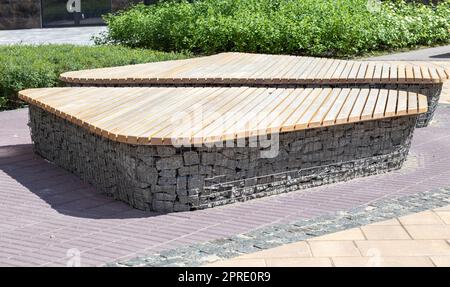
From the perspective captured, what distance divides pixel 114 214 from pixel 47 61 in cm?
595

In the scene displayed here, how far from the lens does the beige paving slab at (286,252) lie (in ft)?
15.6

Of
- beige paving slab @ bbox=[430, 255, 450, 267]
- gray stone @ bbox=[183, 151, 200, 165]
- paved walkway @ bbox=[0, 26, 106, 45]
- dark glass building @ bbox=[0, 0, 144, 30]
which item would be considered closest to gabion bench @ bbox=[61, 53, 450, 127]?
gray stone @ bbox=[183, 151, 200, 165]

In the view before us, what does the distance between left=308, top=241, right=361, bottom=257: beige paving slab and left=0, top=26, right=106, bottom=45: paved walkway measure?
527 inches

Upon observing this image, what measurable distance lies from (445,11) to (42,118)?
12.0 metres

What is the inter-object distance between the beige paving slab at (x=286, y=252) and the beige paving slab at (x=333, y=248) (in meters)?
0.05

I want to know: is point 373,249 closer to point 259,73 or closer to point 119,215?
point 119,215

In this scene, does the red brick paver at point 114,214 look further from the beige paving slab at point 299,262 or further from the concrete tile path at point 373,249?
the beige paving slab at point 299,262

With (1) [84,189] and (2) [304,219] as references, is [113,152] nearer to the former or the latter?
(1) [84,189]

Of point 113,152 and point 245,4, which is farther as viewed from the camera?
point 245,4

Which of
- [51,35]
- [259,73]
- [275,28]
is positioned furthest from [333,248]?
[51,35]

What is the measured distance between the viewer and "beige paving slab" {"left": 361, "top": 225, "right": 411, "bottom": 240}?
5.08m

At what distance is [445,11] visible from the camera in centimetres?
1717

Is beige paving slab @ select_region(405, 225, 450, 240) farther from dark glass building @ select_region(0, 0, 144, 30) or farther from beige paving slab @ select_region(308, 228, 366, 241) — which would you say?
dark glass building @ select_region(0, 0, 144, 30)

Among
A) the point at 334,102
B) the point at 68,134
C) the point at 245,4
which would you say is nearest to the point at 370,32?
the point at 245,4
